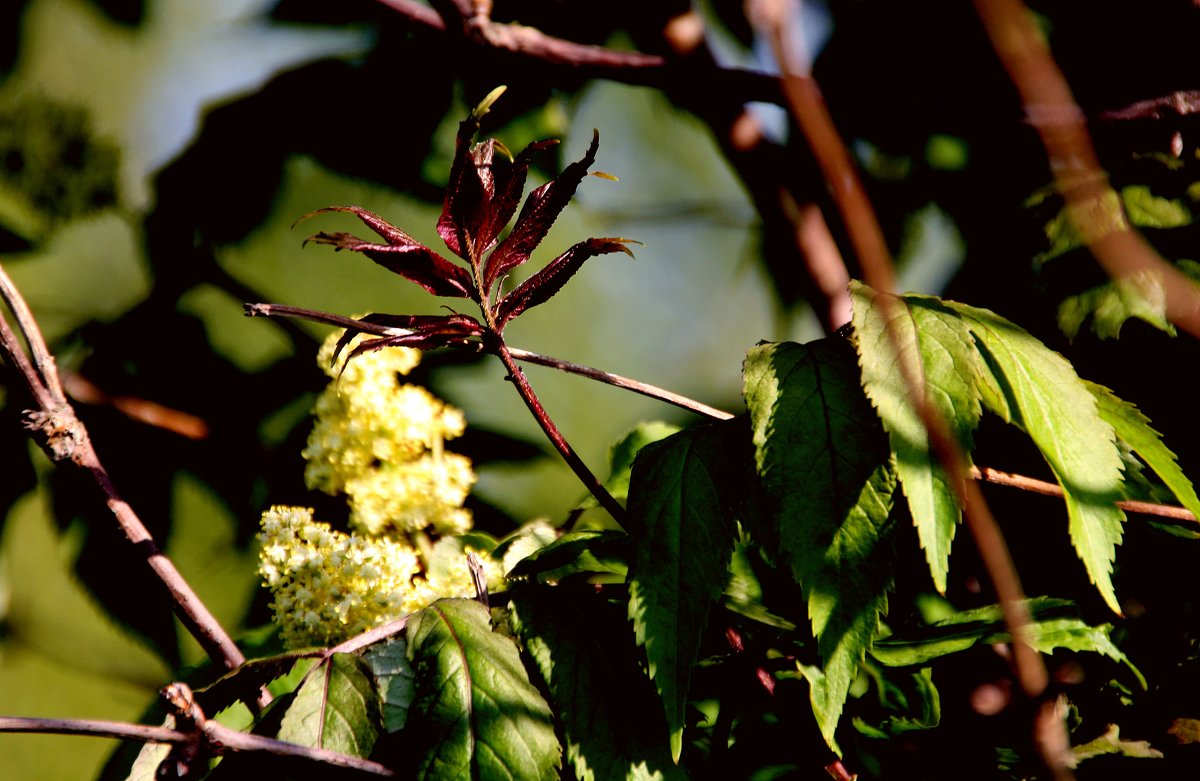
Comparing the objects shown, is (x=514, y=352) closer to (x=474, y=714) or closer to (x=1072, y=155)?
(x=474, y=714)

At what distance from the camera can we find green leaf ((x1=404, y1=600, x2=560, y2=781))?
0.49m

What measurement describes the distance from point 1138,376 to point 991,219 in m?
0.25

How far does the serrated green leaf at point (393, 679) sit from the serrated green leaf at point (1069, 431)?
0.37m

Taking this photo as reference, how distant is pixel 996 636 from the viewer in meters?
0.58

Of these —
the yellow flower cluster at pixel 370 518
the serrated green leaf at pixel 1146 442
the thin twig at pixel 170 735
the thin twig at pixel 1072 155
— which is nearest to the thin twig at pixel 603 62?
the thin twig at pixel 1072 155

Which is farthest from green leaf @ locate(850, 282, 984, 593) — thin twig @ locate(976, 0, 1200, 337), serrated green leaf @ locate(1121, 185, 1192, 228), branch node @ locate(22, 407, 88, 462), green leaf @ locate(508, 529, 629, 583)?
branch node @ locate(22, 407, 88, 462)

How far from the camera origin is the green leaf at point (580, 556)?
619 millimetres

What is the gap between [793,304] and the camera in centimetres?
111

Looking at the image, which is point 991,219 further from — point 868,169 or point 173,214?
point 173,214

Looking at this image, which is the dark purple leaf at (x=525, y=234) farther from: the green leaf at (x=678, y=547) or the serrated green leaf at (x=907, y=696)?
the serrated green leaf at (x=907, y=696)

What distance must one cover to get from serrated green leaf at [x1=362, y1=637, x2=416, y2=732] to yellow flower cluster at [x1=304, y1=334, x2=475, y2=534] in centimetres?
21

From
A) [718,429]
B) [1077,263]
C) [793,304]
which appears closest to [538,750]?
[718,429]

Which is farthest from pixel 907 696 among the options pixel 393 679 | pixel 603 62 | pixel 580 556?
pixel 603 62

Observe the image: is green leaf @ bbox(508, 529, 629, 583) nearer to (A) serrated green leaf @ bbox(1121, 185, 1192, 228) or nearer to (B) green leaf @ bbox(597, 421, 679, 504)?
(B) green leaf @ bbox(597, 421, 679, 504)
